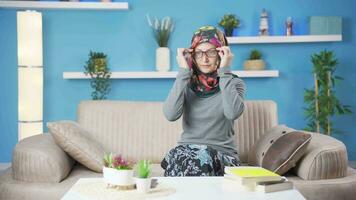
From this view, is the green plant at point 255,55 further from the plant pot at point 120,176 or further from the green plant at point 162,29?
the plant pot at point 120,176

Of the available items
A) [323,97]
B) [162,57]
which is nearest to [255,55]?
[323,97]

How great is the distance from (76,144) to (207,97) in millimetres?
767

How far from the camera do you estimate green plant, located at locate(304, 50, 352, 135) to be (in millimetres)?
4766

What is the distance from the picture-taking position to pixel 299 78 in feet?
16.8

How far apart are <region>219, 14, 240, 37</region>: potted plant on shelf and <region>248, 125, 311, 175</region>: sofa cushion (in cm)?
215

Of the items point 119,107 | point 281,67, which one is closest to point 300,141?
point 119,107

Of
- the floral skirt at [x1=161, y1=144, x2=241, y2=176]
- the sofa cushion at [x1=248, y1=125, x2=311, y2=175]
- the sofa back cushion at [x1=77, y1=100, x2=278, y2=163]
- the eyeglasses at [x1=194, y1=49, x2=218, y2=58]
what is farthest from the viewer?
the sofa back cushion at [x1=77, y1=100, x2=278, y2=163]

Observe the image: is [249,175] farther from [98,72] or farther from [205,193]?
[98,72]

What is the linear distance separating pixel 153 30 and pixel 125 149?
80.2 inches

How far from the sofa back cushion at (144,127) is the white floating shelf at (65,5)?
5.80ft

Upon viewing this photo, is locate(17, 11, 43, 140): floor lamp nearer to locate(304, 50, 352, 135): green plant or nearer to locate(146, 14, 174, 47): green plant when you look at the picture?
locate(146, 14, 174, 47): green plant

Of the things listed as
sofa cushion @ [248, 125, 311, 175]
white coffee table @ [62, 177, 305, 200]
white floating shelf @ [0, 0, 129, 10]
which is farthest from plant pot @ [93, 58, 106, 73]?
white coffee table @ [62, 177, 305, 200]

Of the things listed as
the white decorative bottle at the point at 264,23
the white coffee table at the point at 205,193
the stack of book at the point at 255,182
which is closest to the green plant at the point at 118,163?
the white coffee table at the point at 205,193

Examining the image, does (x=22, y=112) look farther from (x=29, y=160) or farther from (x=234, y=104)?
(x=234, y=104)
